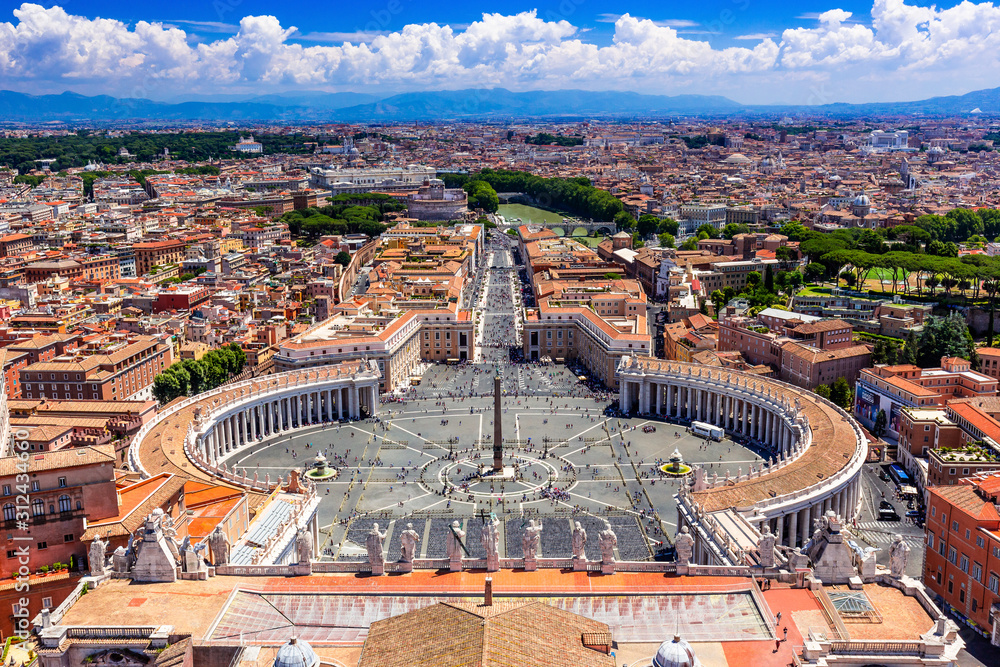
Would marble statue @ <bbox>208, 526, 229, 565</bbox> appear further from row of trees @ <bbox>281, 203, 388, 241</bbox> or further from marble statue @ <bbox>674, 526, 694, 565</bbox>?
row of trees @ <bbox>281, 203, 388, 241</bbox>

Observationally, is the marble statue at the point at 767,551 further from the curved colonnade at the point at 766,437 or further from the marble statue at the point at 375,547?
the marble statue at the point at 375,547

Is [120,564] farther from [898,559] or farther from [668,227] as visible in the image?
[668,227]

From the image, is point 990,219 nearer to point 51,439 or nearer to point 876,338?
point 876,338

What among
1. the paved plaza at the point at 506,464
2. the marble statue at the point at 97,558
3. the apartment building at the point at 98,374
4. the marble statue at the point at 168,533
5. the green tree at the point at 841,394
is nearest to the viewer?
the marble statue at the point at 97,558

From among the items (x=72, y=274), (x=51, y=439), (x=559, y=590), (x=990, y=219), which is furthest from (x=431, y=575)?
(x=990, y=219)

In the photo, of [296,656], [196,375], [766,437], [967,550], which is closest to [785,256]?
[766,437]

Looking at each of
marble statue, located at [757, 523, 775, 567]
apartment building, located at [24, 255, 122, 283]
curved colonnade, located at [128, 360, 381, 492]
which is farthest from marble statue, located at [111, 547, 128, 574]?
apartment building, located at [24, 255, 122, 283]

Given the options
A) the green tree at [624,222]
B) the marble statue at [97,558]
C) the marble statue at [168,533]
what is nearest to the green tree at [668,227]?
the green tree at [624,222]
